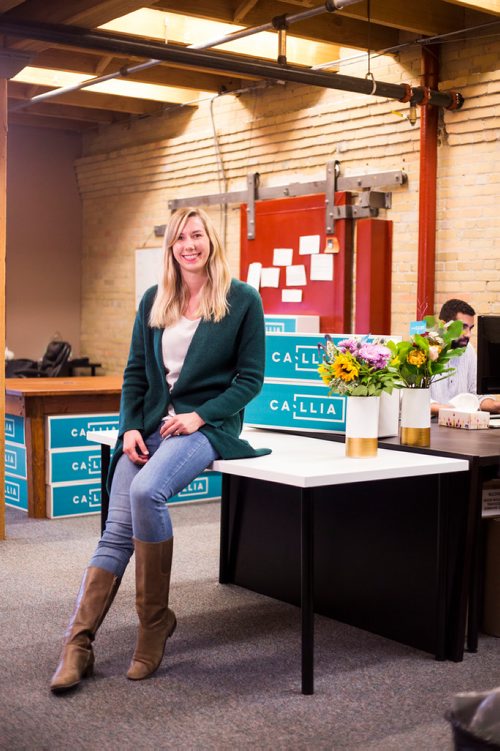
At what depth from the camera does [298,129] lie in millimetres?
8117

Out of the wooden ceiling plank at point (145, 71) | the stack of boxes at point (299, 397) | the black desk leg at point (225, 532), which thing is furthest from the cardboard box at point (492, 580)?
the wooden ceiling plank at point (145, 71)

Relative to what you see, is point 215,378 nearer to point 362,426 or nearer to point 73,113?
point 362,426

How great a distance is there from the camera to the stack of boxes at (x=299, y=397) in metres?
3.90

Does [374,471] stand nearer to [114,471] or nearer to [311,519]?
[311,519]

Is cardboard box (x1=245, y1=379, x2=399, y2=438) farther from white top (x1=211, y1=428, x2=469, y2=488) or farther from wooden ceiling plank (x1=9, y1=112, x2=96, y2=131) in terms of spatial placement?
wooden ceiling plank (x1=9, y1=112, x2=96, y2=131)

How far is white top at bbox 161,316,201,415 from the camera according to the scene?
3.48 m

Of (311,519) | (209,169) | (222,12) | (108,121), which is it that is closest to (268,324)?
(222,12)

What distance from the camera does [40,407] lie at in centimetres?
594

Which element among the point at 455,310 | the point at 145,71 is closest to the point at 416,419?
the point at 455,310

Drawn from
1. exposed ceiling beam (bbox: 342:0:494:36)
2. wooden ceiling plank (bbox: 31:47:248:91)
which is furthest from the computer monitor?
wooden ceiling plank (bbox: 31:47:248:91)

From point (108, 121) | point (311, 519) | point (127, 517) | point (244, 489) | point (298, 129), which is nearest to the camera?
point (311, 519)

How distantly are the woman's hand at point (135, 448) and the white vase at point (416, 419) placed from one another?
96 cm

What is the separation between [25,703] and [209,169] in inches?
265

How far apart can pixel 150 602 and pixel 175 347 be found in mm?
874
